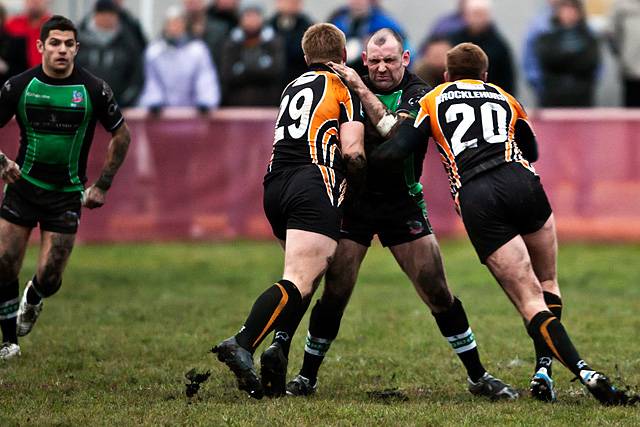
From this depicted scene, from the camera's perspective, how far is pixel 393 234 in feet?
28.8

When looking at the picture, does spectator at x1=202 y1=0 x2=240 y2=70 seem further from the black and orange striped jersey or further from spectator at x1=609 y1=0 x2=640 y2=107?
the black and orange striped jersey

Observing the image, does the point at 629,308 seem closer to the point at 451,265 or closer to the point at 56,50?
the point at 451,265

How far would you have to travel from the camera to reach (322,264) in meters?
8.18

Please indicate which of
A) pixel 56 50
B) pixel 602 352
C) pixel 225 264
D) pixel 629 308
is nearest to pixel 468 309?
pixel 629 308

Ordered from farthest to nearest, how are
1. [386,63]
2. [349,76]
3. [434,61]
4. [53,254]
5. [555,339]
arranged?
1. [434,61]
2. [53,254]
3. [386,63]
4. [349,76]
5. [555,339]

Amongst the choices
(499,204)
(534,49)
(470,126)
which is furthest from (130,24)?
(499,204)

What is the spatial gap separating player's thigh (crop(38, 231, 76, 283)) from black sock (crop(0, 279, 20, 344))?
267 millimetres

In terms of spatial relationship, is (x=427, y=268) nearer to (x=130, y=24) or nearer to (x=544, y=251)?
(x=544, y=251)

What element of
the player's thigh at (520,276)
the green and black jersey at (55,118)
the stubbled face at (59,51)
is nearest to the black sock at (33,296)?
the green and black jersey at (55,118)

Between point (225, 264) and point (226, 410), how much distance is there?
8023 millimetres

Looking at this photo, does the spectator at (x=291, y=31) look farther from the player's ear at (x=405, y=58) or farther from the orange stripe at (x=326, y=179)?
the orange stripe at (x=326, y=179)

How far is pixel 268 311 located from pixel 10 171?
2.72m

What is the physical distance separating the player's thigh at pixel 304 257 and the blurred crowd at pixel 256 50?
29.0 ft

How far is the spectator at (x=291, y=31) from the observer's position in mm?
17250
